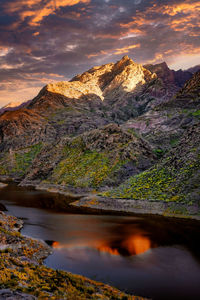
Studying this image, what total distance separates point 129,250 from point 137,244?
A: 2.98m

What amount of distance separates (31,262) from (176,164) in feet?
166

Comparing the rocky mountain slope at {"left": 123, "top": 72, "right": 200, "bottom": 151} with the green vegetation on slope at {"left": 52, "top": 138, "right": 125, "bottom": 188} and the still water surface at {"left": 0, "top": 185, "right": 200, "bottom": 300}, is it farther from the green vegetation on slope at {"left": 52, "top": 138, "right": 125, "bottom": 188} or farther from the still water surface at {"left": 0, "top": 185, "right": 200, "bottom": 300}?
the still water surface at {"left": 0, "top": 185, "right": 200, "bottom": 300}

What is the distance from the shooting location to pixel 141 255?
35.7m

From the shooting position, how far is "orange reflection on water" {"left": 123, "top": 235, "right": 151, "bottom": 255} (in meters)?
37.7

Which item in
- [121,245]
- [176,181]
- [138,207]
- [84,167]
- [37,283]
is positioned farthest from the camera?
[84,167]

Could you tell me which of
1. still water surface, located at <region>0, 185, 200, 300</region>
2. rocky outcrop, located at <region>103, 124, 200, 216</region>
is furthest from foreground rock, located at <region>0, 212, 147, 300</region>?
rocky outcrop, located at <region>103, 124, 200, 216</region>

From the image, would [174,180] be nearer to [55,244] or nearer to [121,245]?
[121,245]

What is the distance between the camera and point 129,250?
37938 mm

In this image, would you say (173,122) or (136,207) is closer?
(136,207)

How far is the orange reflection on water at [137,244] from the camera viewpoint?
3770 centimetres

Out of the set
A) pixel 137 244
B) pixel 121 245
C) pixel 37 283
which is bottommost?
pixel 137 244

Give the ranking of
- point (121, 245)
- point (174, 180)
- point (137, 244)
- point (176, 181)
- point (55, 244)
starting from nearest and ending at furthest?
point (121, 245)
point (137, 244)
point (55, 244)
point (176, 181)
point (174, 180)

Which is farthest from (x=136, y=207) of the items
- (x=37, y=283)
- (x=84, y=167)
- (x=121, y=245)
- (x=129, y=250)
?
(x=84, y=167)

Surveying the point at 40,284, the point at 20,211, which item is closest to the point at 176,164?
the point at 20,211
